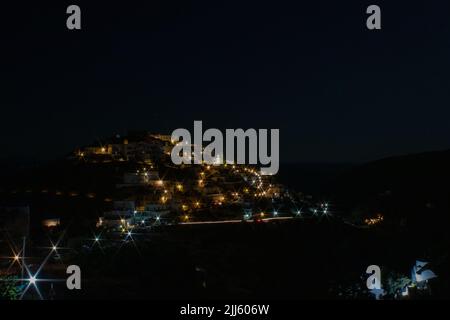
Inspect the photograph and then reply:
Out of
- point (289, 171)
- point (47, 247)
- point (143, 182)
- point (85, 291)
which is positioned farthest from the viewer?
point (289, 171)

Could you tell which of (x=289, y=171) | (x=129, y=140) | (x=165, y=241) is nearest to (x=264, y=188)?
(x=129, y=140)

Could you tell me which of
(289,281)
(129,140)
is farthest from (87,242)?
(129,140)

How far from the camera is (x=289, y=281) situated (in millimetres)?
24656

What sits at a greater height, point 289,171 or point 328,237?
point 289,171

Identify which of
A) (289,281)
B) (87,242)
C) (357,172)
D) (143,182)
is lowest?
(289,281)

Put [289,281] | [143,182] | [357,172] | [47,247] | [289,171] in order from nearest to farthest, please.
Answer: [289,281], [47,247], [143,182], [357,172], [289,171]

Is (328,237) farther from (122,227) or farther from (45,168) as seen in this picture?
(45,168)

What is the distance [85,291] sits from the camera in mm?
18422

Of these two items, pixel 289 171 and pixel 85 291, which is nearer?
pixel 85 291

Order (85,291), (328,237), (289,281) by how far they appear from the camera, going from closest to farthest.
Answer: (85,291)
(289,281)
(328,237)

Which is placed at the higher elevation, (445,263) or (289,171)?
(289,171)

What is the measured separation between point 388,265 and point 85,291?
20.2 meters

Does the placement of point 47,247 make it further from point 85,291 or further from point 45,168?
point 45,168

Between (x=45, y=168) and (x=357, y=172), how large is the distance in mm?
62848
